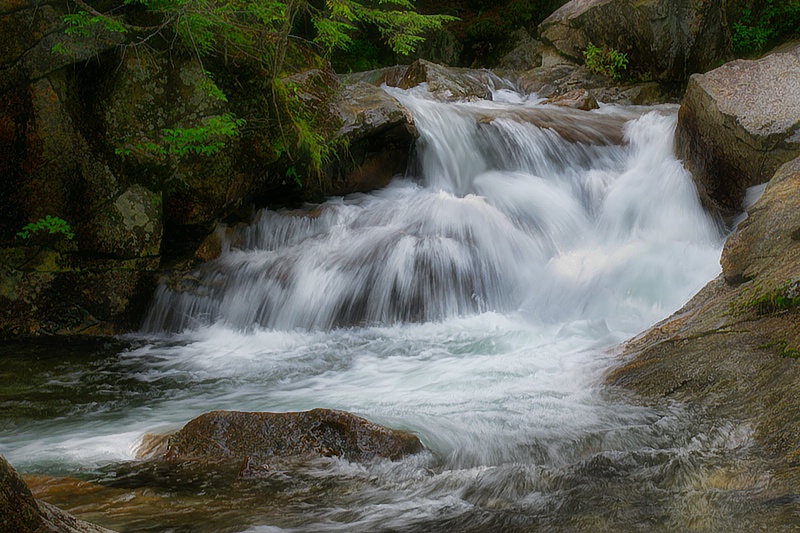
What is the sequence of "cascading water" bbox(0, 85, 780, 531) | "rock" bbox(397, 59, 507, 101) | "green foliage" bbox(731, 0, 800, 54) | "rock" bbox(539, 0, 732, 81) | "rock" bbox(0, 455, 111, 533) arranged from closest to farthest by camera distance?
"rock" bbox(0, 455, 111, 533) → "cascading water" bbox(0, 85, 780, 531) → "rock" bbox(397, 59, 507, 101) → "rock" bbox(539, 0, 732, 81) → "green foliage" bbox(731, 0, 800, 54)

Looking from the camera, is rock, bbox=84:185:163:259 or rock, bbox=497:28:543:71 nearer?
rock, bbox=84:185:163:259

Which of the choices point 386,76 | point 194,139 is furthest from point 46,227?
point 386,76

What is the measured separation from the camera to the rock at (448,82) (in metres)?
11.8

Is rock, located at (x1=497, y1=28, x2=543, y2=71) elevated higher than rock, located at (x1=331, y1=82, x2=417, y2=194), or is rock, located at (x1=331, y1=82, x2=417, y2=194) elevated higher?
rock, located at (x1=497, y1=28, x2=543, y2=71)

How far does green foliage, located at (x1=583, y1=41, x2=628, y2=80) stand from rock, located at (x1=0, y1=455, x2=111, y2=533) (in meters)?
13.0

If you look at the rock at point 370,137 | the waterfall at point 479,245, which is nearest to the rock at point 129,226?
the waterfall at point 479,245

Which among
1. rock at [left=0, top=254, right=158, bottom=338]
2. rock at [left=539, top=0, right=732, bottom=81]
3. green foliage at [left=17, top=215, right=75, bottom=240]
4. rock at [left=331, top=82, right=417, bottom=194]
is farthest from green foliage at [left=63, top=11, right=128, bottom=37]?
rock at [left=539, top=0, right=732, bottom=81]

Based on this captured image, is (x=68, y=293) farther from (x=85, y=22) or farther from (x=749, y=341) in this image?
(x=749, y=341)

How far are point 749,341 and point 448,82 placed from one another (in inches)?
364

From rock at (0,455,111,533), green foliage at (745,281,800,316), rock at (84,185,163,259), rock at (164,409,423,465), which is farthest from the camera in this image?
rock at (84,185,163,259)

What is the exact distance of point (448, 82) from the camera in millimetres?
12047

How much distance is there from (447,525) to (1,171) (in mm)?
5729

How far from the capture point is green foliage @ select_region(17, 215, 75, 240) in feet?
20.9

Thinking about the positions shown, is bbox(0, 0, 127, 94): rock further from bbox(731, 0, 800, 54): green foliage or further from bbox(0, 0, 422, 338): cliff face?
bbox(731, 0, 800, 54): green foliage
